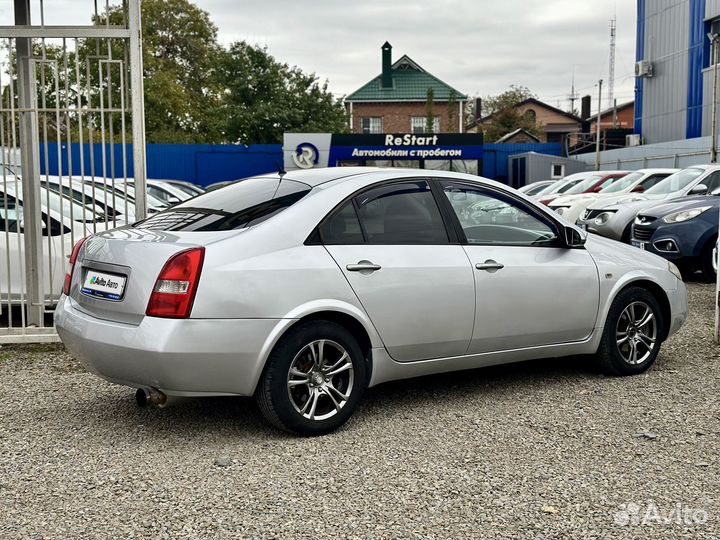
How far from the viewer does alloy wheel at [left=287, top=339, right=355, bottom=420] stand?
15.9 ft

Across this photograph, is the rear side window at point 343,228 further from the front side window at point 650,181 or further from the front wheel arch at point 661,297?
the front side window at point 650,181

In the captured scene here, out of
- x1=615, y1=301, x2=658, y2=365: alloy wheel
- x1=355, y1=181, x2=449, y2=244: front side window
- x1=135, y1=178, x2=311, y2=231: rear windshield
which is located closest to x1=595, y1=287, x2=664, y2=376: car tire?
x1=615, y1=301, x2=658, y2=365: alloy wheel

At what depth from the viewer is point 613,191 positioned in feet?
59.1

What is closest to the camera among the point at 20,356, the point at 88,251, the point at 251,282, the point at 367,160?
the point at 251,282

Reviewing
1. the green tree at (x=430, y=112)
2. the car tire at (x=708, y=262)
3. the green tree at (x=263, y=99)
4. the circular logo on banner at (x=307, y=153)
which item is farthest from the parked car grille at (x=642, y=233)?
the green tree at (x=430, y=112)

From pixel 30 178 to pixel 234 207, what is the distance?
344 centimetres

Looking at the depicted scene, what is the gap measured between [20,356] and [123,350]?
3.17 metres

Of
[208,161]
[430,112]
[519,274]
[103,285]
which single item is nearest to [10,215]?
[103,285]

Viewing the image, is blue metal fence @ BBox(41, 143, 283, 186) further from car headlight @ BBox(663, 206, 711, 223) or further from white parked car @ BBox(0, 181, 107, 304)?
white parked car @ BBox(0, 181, 107, 304)

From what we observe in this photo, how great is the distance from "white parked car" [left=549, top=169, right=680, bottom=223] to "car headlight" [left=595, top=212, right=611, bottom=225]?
2058mm

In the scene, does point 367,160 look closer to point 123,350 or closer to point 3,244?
point 3,244

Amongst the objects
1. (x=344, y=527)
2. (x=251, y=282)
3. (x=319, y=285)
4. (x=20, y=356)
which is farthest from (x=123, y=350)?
(x=20, y=356)

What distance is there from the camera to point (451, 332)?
5414mm

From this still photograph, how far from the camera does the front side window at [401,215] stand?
17.3ft
